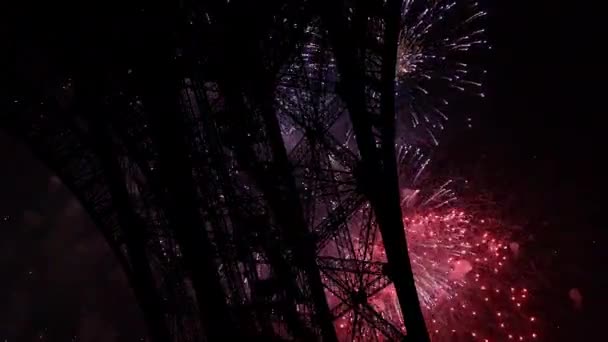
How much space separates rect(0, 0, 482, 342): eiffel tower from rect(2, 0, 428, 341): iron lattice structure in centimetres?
1

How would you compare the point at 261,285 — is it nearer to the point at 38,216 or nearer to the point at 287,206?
the point at 287,206

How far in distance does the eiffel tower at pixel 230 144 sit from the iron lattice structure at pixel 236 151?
0.01 metres

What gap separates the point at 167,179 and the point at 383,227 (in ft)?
5.23

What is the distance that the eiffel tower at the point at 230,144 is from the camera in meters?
3.61

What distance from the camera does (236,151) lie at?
5508 mm

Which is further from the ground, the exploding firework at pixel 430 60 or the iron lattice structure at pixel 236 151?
the exploding firework at pixel 430 60

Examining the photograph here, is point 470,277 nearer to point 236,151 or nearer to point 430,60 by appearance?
point 430,60

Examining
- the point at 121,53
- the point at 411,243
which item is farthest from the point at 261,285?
the point at 411,243

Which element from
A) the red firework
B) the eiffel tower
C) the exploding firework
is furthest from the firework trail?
the eiffel tower

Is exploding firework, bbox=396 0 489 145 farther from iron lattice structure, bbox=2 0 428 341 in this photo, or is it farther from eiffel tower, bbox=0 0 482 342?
iron lattice structure, bbox=2 0 428 341

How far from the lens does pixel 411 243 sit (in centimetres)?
1308

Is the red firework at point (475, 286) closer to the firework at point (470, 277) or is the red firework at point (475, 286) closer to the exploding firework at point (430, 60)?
the firework at point (470, 277)

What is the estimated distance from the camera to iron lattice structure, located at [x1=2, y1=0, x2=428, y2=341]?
11.8 ft

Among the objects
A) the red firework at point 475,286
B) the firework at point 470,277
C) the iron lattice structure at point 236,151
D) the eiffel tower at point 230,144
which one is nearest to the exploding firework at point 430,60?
the firework at point 470,277
